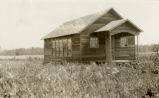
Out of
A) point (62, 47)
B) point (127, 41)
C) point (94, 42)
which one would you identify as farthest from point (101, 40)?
point (62, 47)

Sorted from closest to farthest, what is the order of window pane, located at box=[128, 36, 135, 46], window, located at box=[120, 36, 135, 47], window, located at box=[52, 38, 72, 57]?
window, located at box=[52, 38, 72, 57] < window, located at box=[120, 36, 135, 47] < window pane, located at box=[128, 36, 135, 46]

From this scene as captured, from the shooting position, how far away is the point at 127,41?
84.6ft

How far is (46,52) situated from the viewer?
100 feet

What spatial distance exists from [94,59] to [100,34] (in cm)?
235

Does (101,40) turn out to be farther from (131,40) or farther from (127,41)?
(131,40)

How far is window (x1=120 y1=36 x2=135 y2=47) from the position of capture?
25.5 meters

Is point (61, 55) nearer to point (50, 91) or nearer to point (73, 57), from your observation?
point (73, 57)

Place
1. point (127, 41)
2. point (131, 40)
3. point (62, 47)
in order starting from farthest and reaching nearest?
point (62, 47)
point (131, 40)
point (127, 41)

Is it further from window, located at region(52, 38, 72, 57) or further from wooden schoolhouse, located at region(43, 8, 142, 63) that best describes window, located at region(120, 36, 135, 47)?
window, located at region(52, 38, 72, 57)

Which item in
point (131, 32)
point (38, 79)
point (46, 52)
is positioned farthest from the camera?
point (46, 52)

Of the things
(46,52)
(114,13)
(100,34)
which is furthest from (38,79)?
(46,52)

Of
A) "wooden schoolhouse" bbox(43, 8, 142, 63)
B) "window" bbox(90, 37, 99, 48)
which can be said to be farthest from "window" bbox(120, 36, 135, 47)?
"window" bbox(90, 37, 99, 48)

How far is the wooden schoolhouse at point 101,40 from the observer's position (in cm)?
2254

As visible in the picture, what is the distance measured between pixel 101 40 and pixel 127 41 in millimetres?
3054
